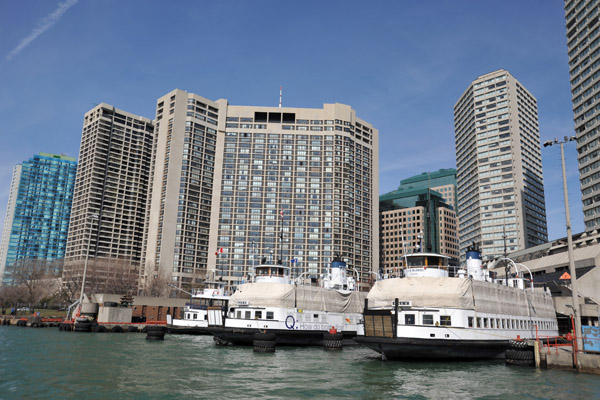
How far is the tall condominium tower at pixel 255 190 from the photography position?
154 metres

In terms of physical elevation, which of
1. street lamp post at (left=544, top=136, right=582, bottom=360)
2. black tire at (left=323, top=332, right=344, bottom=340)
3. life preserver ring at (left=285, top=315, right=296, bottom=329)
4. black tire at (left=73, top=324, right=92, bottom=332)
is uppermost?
street lamp post at (left=544, top=136, right=582, bottom=360)

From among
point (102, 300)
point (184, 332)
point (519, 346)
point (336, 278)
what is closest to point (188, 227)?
point (102, 300)

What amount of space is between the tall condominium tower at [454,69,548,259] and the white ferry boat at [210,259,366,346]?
117 m

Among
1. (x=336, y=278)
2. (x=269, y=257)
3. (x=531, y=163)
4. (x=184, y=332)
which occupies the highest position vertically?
(x=531, y=163)

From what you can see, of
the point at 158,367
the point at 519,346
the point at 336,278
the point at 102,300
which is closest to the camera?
the point at 158,367

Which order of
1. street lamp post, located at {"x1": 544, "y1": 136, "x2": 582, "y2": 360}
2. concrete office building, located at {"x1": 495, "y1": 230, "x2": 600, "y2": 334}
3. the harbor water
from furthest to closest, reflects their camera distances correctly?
concrete office building, located at {"x1": 495, "y1": 230, "x2": 600, "y2": 334}, street lamp post, located at {"x1": 544, "y1": 136, "x2": 582, "y2": 360}, the harbor water

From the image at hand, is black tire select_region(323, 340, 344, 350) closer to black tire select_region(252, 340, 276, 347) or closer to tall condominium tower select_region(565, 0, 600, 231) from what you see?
black tire select_region(252, 340, 276, 347)

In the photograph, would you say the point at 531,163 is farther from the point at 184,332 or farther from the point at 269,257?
the point at 184,332

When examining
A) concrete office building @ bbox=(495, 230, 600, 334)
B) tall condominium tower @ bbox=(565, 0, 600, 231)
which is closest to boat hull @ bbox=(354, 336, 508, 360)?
concrete office building @ bbox=(495, 230, 600, 334)

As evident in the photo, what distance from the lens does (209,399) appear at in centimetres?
1989

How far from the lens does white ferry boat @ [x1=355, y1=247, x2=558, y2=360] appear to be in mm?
32875

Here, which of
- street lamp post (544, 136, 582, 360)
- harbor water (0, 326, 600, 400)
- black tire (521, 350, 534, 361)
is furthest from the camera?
black tire (521, 350, 534, 361)

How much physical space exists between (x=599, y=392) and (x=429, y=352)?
1207 centimetres

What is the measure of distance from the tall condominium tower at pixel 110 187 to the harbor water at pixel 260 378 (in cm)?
14129
